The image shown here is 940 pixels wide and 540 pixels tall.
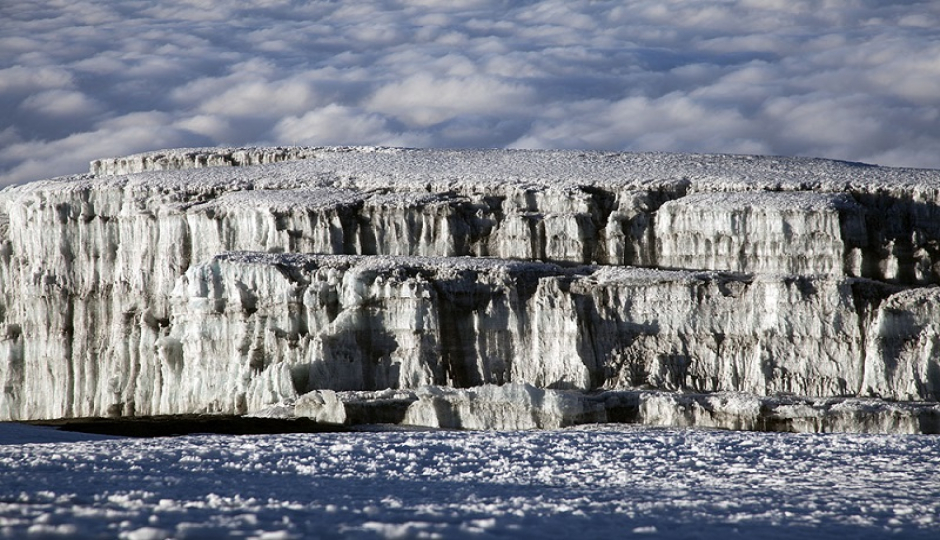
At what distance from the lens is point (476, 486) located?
67.7 feet

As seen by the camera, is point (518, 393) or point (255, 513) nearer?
point (255, 513)

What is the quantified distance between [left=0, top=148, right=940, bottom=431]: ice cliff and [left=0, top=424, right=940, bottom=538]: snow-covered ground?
22.8 ft

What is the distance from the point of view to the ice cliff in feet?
119

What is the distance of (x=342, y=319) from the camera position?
3675 cm

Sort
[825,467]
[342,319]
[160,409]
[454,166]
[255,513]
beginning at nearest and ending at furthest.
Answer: [255,513] → [825,467] → [342,319] → [160,409] → [454,166]

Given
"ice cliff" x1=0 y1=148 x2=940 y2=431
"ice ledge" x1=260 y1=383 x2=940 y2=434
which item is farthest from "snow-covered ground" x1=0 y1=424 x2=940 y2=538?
"ice cliff" x1=0 y1=148 x2=940 y2=431

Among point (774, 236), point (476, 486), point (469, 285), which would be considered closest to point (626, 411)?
point (469, 285)

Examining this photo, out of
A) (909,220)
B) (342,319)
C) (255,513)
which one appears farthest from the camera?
(909,220)

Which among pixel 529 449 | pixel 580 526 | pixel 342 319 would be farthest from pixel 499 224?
pixel 580 526

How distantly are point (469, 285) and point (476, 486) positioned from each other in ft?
56.7

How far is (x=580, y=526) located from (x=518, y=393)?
16237 millimetres

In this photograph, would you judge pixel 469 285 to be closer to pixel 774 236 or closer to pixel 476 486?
pixel 774 236

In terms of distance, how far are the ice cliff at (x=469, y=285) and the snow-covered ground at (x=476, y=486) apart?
273 inches

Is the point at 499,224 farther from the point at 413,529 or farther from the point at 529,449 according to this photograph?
the point at 413,529
